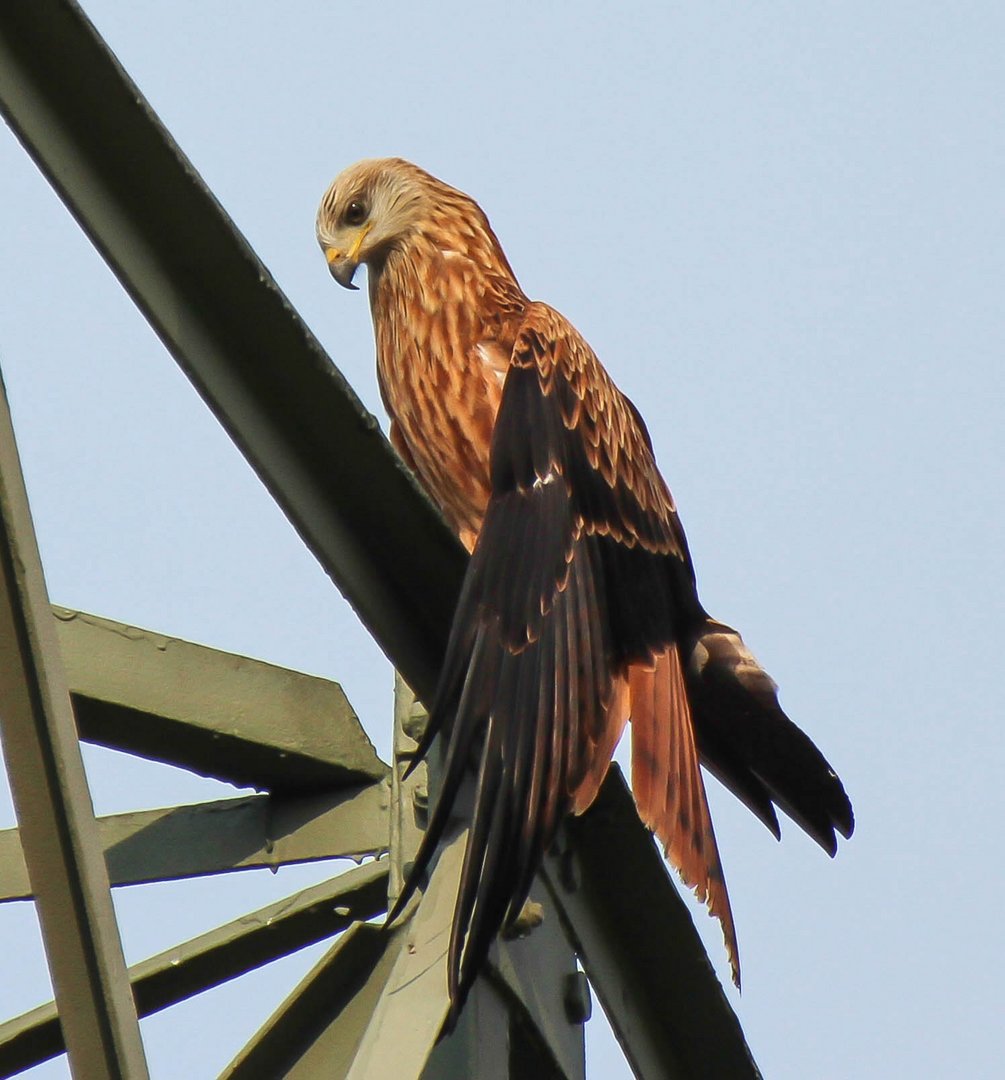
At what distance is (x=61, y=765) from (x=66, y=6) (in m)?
0.86

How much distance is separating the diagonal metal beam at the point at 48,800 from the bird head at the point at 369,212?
2859 mm

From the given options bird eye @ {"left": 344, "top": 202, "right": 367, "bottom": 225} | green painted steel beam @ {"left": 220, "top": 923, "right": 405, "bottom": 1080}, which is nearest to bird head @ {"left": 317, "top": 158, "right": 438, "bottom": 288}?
bird eye @ {"left": 344, "top": 202, "right": 367, "bottom": 225}

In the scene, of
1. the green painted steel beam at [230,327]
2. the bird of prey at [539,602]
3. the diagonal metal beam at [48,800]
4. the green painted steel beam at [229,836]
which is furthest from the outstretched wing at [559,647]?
the diagonal metal beam at [48,800]

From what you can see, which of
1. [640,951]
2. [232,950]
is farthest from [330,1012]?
[640,951]

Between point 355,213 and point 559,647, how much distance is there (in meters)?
2.31

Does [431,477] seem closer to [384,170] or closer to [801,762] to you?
[801,762]

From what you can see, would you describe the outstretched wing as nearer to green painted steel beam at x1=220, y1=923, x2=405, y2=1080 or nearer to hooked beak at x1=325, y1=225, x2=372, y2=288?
green painted steel beam at x1=220, y1=923, x2=405, y2=1080

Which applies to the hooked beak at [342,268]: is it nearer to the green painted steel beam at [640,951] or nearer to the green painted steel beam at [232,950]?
the green painted steel beam at [640,951]

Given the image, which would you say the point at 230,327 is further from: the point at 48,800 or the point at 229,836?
the point at 229,836

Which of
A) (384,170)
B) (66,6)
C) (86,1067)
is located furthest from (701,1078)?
(384,170)

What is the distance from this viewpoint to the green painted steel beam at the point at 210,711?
2.55m

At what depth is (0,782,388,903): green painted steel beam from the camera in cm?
270

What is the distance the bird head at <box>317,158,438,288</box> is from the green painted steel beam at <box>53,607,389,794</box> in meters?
2.11

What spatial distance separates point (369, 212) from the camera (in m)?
4.74
